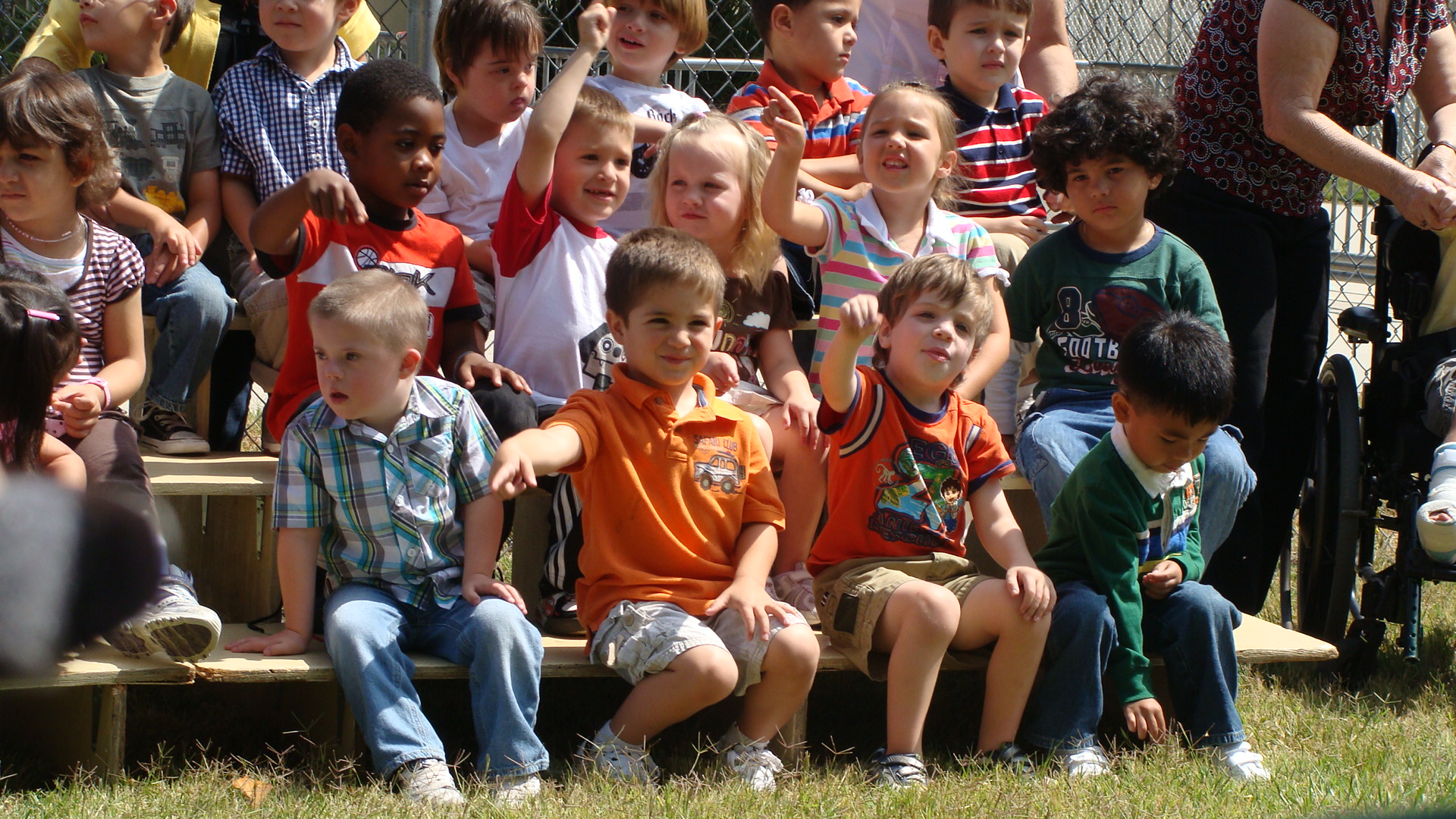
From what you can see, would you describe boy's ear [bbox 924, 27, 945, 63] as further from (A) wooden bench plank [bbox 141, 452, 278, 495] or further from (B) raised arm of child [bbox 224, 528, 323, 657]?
(B) raised arm of child [bbox 224, 528, 323, 657]

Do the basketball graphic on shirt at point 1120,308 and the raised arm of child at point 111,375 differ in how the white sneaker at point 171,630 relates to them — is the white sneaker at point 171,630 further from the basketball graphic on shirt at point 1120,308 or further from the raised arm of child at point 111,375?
the basketball graphic on shirt at point 1120,308

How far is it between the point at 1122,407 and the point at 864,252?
2.70 ft

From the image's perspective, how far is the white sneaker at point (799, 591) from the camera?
327 cm

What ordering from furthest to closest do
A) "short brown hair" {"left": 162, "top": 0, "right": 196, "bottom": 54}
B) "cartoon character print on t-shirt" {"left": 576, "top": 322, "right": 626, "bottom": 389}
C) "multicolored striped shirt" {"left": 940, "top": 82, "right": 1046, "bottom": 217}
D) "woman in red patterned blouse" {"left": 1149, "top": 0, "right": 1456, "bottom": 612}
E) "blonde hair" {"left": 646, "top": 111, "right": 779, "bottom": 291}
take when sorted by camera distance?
"multicolored striped shirt" {"left": 940, "top": 82, "right": 1046, "bottom": 217} → "short brown hair" {"left": 162, "top": 0, "right": 196, "bottom": 54} → "woman in red patterned blouse" {"left": 1149, "top": 0, "right": 1456, "bottom": 612} → "blonde hair" {"left": 646, "top": 111, "right": 779, "bottom": 291} → "cartoon character print on t-shirt" {"left": 576, "top": 322, "right": 626, "bottom": 389}

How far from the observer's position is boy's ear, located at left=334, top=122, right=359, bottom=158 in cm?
336

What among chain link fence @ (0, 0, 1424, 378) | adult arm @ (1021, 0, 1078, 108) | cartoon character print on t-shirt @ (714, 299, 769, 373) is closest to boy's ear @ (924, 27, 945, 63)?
adult arm @ (1021, 0, 1078, 108)

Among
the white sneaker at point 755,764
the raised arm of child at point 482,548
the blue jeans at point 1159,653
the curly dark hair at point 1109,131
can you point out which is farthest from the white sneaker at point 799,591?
the curly dark hair at point 1109,131

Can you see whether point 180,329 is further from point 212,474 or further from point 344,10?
point 344,10

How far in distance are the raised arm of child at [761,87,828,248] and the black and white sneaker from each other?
4.97 feet

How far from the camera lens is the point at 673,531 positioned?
9.76 feet

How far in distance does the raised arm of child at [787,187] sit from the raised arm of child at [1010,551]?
80 centimetres

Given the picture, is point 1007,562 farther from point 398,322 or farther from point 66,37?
point 66,37

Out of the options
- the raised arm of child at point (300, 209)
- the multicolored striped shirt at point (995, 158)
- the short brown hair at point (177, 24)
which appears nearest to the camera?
A: the raised arm of child at point (300, 209)

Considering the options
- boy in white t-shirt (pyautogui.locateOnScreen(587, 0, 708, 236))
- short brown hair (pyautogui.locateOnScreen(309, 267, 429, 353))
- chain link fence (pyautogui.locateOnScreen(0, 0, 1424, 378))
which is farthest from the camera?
chain link fence (pyautogui.locateOnScreen(0, 0, 1424, 378))
